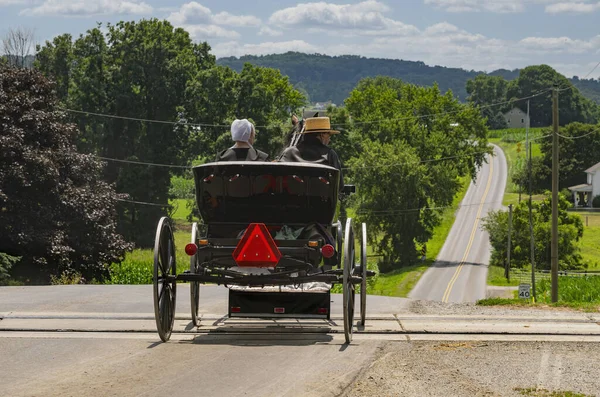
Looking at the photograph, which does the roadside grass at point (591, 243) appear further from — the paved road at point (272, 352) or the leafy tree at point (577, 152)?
the paved road at point (272, 352)

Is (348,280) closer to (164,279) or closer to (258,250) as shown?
(258,250)

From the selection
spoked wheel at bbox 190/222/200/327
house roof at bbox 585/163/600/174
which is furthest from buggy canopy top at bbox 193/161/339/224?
house roof at bbox 585/163/600/174

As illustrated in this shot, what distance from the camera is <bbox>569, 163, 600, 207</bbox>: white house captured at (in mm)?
133750

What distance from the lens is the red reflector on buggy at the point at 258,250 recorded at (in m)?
11.2

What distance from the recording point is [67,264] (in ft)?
121

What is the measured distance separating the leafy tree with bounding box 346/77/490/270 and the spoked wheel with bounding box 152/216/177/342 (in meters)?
74.0

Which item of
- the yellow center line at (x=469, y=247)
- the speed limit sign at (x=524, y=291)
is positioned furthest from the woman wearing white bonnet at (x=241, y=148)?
the yellow center line at (x=469, y=247)

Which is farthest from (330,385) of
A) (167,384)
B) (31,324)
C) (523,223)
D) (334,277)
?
(523,223)

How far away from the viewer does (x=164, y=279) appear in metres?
11.6

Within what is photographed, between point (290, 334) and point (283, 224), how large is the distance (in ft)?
4.22

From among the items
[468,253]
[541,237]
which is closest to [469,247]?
[468,253]

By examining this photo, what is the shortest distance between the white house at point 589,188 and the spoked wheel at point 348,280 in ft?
415

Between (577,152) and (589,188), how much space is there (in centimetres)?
851

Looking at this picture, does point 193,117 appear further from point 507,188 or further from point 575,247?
point 507,188
